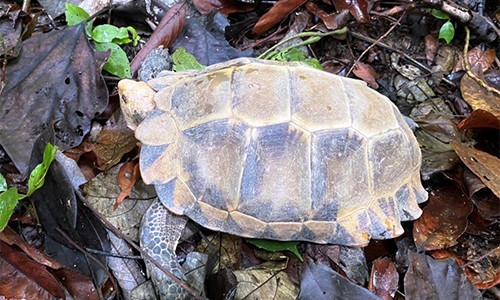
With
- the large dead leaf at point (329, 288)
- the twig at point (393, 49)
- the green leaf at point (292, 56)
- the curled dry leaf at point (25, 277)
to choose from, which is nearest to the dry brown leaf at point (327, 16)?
the twig at point (393, 49)

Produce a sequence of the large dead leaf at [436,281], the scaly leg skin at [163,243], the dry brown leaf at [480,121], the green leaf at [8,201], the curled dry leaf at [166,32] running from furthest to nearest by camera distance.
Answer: the curled dry leaf at [166,32], the dry brown leaf at [480,121], the scaly leg skin at [163,243], the large dead leaf at [436,281], the green leaf at [8,201]

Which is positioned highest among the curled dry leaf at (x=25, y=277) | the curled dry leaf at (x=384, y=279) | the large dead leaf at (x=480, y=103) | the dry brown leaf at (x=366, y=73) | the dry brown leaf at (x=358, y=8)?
the dry brown leaf at (x=358, y=8)

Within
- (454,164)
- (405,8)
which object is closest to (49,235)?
(454,164)

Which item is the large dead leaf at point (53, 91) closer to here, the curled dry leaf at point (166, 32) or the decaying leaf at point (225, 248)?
the curled dry leaf at point (166, 32)

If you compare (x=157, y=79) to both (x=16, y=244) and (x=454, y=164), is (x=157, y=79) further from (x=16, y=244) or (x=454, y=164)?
(x=454, y=164)

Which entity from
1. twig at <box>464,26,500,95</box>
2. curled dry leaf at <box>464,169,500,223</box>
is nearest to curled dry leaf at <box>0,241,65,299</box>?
curled dry leaf at <box>464,169,500,223</box>

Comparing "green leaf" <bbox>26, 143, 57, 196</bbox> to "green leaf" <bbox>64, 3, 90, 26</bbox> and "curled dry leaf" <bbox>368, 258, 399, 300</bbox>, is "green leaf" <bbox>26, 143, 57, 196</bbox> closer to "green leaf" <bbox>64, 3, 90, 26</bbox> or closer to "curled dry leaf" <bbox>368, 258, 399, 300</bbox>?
"green leaf" <bbox>64, 3, 90, 26</bbox>

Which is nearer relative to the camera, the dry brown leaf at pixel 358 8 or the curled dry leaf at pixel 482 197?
the curled dry leaf at pixel 482 197
